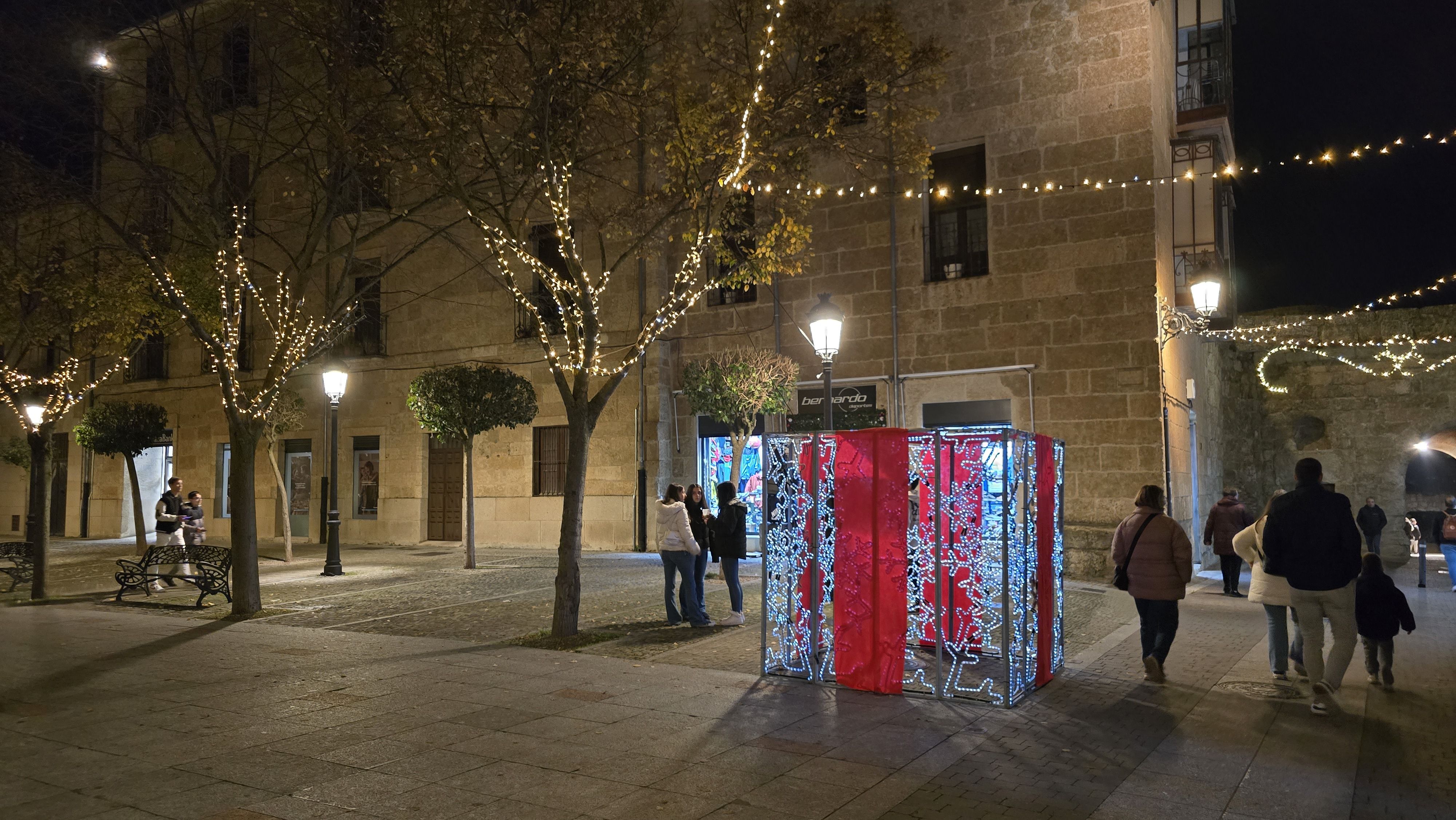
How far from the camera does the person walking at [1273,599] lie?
704 cm

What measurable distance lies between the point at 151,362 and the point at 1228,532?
25868mm

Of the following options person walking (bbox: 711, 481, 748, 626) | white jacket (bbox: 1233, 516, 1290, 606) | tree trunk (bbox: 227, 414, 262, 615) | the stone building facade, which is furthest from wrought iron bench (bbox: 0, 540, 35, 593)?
white jacket (bbox: 1233, 516, 1290, 606)

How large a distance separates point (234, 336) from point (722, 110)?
22.0ft

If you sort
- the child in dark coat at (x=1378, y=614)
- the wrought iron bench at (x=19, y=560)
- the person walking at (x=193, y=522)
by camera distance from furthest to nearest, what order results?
the wrought iron bench at (x=19, y=560) → the person walking at (x=193, y=522) → the child in dark coat at (x=1378, y=614)

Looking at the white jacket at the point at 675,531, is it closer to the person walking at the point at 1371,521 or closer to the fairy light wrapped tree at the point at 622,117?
the fairy light wrapped tree at the point at 622,117

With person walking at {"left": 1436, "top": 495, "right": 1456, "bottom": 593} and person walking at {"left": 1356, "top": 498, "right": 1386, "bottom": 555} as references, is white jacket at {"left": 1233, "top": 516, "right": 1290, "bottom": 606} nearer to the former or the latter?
person walking at {"left": 1436, "top": 495, "right": 1456, "bottom": 593}

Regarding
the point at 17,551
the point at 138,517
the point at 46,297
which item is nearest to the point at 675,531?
the point at 46,297

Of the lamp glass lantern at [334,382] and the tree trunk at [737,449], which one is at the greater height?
the lamp glass lantern at [334,382]

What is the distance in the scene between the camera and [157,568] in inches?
→ 540

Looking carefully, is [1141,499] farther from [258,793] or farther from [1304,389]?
[1304,389]

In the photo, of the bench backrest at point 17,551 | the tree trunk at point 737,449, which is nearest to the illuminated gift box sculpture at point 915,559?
the tree trunk at point 737,449

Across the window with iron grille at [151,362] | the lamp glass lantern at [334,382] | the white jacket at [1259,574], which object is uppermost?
the window with iron grille at [151,362]

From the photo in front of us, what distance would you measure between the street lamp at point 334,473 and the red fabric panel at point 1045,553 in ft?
39.0


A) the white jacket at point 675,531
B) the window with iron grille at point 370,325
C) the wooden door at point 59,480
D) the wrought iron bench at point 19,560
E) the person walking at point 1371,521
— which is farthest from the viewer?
the wooden door at point 59,480
